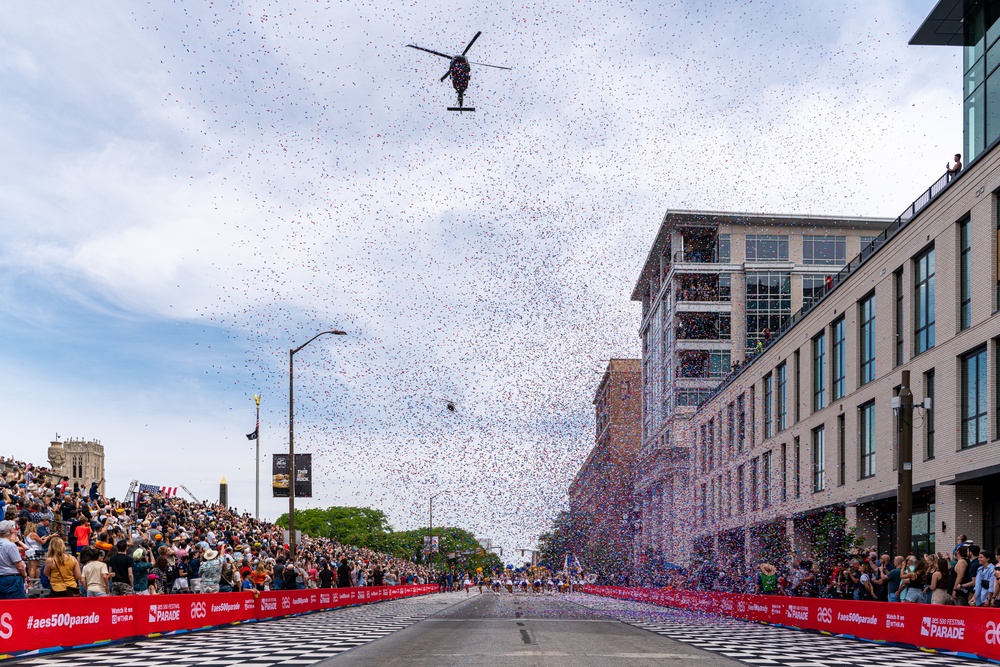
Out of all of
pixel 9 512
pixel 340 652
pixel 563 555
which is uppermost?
pixel 9 512

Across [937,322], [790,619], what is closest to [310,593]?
[790,619]

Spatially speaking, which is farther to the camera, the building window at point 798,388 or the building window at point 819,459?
the building window at point 798,388

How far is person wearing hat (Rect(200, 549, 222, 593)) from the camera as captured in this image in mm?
25547

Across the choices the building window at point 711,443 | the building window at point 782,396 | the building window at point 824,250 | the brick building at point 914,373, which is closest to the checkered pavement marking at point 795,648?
the brick building at point 914,373

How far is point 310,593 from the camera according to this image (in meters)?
35.4

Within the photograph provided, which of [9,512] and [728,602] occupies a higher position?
[9,512]

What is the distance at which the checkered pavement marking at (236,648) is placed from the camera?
1502 centimetres

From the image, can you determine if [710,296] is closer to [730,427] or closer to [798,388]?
[730,427]

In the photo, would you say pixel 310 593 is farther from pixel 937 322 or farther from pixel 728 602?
pixel 937 322

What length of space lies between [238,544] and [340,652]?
18379mm

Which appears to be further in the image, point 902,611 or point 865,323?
point 865,323

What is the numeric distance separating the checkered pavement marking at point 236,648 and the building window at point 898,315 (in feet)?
74.0

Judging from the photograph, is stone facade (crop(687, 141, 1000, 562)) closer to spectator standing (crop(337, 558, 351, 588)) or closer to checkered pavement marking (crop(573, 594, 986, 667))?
checkered pavement marking (crop(573, 594, 986, 667))

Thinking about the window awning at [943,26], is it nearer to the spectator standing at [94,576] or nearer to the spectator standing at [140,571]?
the spectator standing at [140,571]
